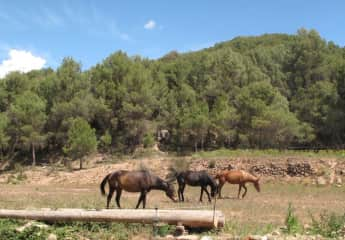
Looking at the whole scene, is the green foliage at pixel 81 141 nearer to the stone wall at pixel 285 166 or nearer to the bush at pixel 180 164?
the bush at pixel 180 164

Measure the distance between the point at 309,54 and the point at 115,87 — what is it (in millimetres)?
29394

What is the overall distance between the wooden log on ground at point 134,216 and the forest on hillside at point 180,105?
103 ft

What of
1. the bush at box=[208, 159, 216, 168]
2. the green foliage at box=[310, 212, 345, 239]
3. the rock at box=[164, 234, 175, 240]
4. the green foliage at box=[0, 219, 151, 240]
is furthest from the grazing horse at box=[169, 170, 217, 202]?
the bush at box=[208, 159, 216, 168]

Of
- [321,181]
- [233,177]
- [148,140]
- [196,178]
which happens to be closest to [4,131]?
[148,140]

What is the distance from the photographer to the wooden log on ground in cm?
991

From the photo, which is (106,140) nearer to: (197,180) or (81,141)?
(81,141)

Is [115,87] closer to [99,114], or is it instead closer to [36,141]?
[99,114]

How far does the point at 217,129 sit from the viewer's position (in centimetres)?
4834

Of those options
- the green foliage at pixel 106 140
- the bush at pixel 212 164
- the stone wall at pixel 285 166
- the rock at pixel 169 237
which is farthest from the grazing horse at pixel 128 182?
the green foliage at pixel 106 140

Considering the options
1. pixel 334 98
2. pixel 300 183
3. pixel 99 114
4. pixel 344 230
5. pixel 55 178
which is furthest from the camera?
pixel 99 114

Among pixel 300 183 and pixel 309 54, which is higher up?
pixel 309 54

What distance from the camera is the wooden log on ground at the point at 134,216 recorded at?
32.5 ft

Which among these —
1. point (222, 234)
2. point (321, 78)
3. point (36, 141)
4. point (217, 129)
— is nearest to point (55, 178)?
point (36, 141)

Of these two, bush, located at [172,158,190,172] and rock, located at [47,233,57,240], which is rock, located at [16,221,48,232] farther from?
bush, located at [172,158,190,172]
